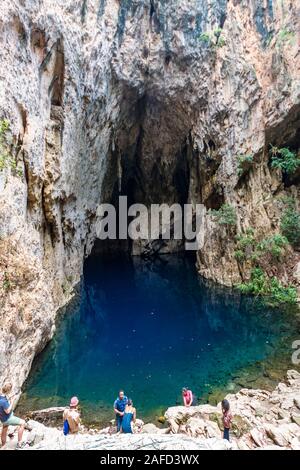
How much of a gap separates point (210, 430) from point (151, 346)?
19.3 feet

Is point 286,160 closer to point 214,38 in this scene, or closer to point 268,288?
point 268,288

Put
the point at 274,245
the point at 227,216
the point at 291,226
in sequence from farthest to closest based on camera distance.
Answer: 1. the point at 227,216
2. the point at 291,226
3. the point at 274,245

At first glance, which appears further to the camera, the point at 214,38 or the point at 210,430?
the point at 214,38


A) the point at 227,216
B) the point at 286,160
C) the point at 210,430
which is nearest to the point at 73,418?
the point at 210,430

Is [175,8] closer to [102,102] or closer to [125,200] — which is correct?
[102,102]

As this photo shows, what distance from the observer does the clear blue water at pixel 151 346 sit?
9344mm

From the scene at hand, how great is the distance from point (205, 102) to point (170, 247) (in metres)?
15.2

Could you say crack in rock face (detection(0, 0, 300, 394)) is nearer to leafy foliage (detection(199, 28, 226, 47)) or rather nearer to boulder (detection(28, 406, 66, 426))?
leafy foliage (detection(199, 28, 226, 47))

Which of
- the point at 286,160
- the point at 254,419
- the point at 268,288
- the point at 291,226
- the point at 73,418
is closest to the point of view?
the point at 73,418

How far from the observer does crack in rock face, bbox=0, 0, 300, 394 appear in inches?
492

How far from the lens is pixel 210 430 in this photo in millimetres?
6598

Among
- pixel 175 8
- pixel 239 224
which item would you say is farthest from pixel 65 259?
pixel 175 8

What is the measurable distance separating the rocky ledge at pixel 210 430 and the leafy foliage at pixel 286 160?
12.6 m

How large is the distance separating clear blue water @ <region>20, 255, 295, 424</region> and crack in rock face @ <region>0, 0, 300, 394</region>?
1539 millimetres
